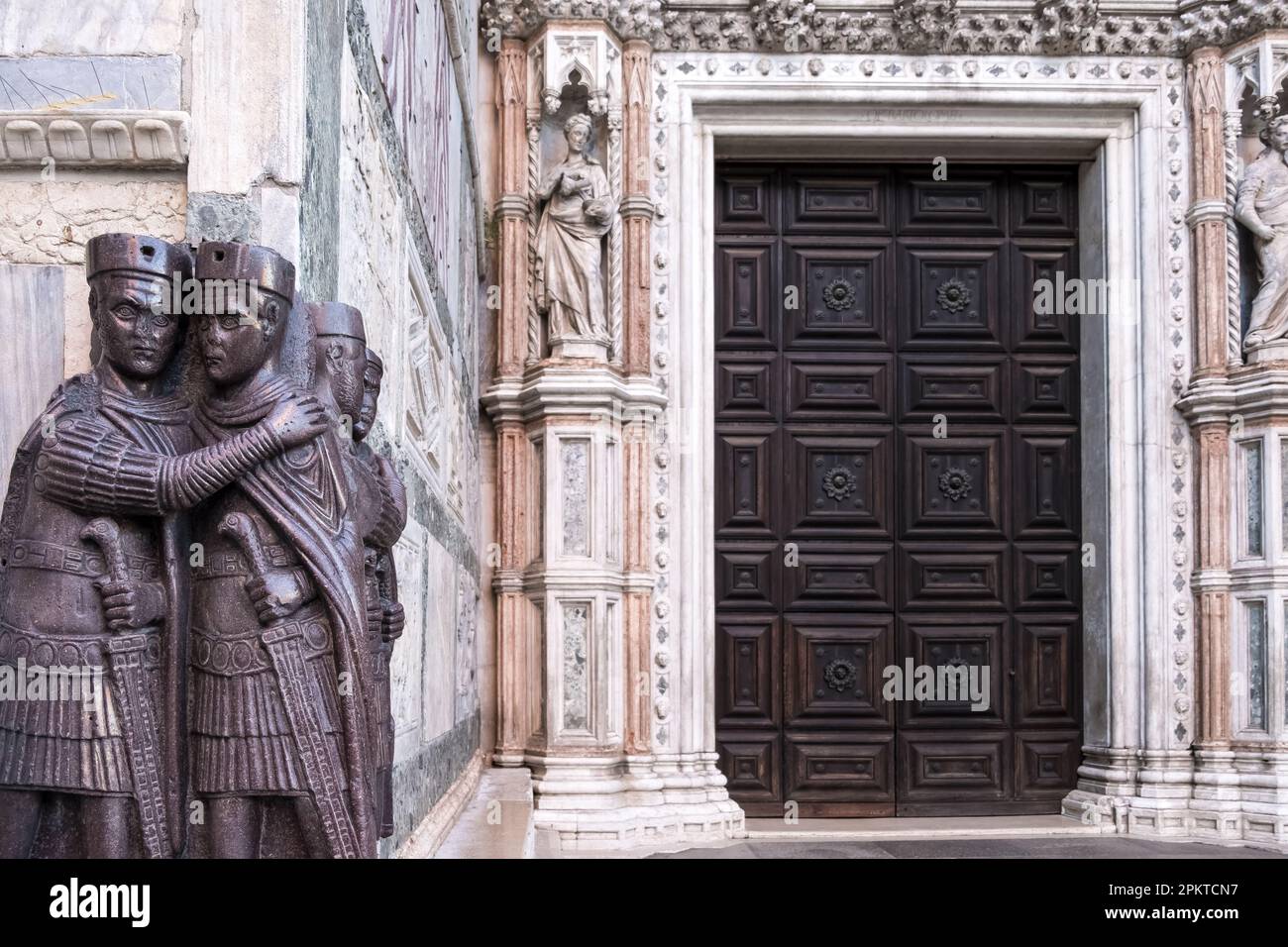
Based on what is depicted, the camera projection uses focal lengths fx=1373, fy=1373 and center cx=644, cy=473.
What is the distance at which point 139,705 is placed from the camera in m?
1.99

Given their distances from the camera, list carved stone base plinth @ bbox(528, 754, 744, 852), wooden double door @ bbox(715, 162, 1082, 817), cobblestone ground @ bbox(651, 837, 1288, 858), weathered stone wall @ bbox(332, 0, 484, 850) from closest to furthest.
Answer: weathered stone wall @ bbox(332, 0, 484, 850) < cobblestone ground @ bbox(651, 837, 1288, 858) < carved stone base plinth @ bbox(528, 754, 744, 852) < wooden double door @ bbox(715, 162, 1082, 817)

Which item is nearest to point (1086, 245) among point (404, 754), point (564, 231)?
point (564, 231)

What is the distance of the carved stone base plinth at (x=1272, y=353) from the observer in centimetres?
724

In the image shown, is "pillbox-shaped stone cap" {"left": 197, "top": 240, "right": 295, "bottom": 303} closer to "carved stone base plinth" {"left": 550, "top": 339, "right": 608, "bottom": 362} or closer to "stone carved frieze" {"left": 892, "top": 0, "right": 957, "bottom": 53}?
"carved stone base plinth" {"left": 550, "top": 339, "right": 608, "bottom": 362}

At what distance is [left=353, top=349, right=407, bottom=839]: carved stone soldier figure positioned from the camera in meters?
2.32

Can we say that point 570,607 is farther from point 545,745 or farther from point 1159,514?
point 1159,514

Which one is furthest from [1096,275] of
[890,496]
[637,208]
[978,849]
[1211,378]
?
[978,849]

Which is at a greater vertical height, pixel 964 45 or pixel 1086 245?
pixel 964 45

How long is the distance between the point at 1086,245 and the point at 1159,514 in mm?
1593

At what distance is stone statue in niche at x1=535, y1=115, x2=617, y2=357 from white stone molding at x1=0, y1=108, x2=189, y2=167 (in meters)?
4.58

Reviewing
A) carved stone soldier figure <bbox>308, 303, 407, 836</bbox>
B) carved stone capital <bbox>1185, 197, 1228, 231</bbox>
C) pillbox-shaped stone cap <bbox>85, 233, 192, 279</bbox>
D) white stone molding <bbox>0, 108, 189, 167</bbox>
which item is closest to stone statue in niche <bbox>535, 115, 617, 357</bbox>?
carved stone capital <bbox>1185, 197, 1228, 231</bbox>

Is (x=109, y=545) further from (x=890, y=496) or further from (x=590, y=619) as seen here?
(x=890, y=496)

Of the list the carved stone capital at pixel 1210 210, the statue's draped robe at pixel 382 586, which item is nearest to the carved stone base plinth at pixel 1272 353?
the carved stone capital at pixel 1210 210

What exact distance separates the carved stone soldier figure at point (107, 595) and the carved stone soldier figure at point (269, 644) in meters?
0.04
